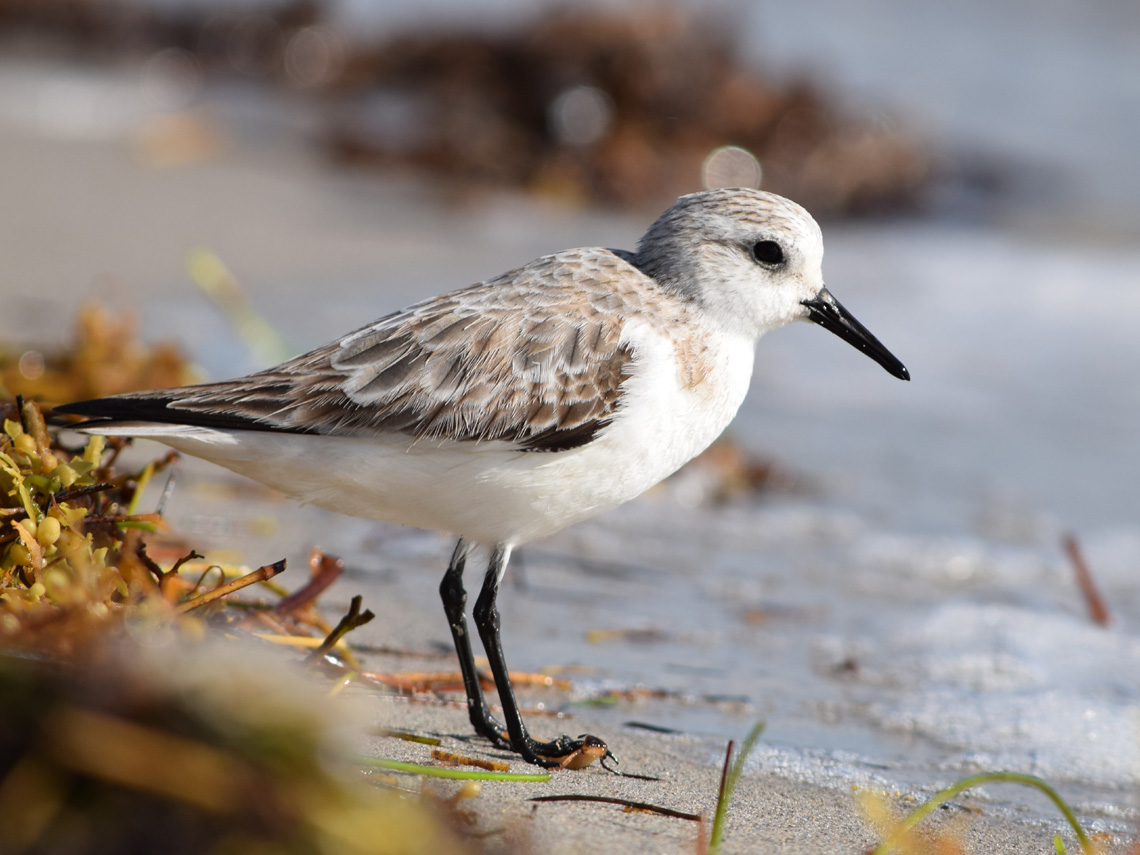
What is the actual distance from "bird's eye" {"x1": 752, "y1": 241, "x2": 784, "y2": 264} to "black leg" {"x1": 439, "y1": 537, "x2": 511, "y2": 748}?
1296 mm

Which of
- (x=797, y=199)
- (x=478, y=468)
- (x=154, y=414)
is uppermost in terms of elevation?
(x=154, y=414)

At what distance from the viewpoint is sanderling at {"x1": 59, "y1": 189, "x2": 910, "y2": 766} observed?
339 centimetres

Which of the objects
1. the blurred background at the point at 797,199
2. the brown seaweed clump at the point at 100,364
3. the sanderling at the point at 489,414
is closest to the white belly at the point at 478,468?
the sanderling at the point at 489,414

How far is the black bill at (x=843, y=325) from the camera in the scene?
3986 millimetres

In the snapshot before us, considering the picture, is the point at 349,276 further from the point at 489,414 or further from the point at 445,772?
the point at 445,772

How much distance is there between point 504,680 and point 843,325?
1.60 metres

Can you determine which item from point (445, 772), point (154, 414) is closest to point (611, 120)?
point (154, 414)

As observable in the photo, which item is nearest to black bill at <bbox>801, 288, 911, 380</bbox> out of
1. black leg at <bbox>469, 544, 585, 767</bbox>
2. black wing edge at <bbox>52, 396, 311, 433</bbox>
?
black leg at <bbox>469, 544, 585, 767</bbox>

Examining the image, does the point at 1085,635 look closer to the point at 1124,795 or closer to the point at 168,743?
the point at 1124,795

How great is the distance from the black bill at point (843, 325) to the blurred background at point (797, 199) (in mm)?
1122

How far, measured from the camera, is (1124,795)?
3.56 meters

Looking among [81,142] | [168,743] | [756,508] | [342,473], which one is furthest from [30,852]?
[81,142]

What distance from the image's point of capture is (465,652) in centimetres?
361

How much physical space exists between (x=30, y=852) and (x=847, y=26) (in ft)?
57.5
